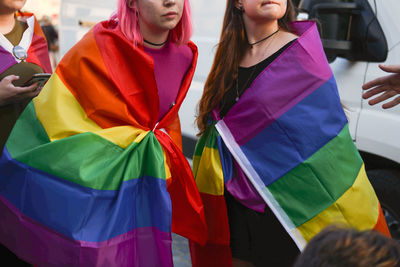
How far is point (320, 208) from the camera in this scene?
2.26 meters

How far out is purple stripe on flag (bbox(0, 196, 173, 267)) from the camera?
2046 mm

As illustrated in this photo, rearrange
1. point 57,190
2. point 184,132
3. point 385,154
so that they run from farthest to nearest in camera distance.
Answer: point 184,132, point 385,154, point 57,190

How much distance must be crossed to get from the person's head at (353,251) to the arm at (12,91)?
6.06ft

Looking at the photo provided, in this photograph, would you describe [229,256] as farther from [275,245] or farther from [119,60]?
[119,60]

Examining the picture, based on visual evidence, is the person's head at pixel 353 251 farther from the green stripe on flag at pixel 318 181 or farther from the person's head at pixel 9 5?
the person's head at pixel 9 5

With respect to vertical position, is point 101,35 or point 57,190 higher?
point 101,35

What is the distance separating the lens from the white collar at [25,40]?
2.65m

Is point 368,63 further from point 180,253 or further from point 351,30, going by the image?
point 180,253

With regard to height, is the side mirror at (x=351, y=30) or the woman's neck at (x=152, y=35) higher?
the woman's neck at (x=152, y=35)

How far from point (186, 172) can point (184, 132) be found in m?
2.24

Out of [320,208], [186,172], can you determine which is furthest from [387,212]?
[186,172]

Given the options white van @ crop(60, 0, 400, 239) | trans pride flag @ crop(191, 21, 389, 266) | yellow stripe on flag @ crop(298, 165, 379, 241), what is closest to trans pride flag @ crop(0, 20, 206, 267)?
trans pride flag @ crop(191, 21, 389, 266)

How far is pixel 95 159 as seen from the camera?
2141 mm

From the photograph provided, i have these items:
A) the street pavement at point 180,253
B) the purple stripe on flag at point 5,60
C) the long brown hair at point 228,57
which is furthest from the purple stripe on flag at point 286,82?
the street pavement at point 180,253
